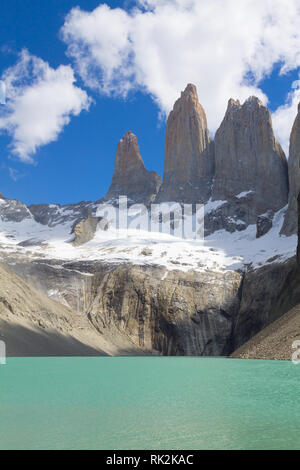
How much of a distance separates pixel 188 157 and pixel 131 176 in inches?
1228

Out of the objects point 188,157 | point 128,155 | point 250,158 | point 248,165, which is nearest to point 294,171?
point 248,165

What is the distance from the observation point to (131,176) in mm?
183125

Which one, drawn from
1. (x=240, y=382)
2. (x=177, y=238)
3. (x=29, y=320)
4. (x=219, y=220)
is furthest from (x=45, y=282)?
(x=240, y=382)

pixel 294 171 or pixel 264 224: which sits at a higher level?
pixel 294 171

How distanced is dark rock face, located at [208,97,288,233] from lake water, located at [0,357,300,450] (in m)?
115

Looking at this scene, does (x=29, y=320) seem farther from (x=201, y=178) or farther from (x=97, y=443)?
(x=201, y=178)

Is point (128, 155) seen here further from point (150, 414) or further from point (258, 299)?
point (150, 414)

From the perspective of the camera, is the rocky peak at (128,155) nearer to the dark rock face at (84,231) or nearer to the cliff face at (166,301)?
the dark rock face at (84,231)

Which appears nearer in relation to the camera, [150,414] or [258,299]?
[150,414]

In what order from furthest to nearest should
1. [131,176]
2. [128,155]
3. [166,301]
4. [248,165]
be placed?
[128,155] → [131,176] → [248,165] → [166,301]

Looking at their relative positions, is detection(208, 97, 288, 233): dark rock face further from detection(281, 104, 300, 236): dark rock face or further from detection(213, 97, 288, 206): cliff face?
detection(281, 104, 300, 236): dark rock face

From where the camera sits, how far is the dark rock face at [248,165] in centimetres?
14100

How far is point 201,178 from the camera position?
6225 inches

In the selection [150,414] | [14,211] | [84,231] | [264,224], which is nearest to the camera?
[150,414]
